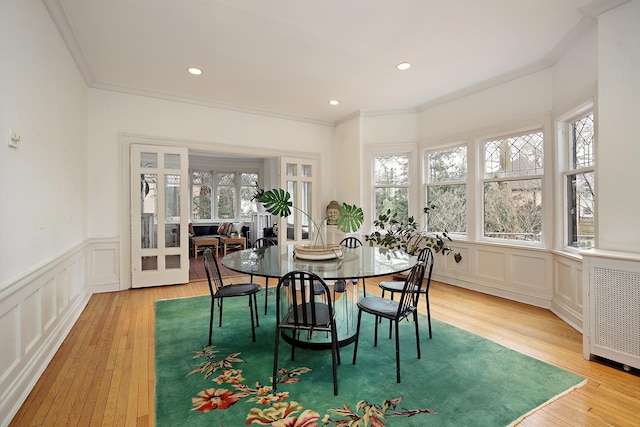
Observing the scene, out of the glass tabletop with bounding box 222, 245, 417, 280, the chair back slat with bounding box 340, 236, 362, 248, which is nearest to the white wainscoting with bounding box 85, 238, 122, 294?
the glass tabletop with bounding box 222, 245, 417, 280

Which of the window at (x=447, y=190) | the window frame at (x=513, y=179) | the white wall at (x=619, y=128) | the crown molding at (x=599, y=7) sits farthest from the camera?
the window at (x=447, y=190)

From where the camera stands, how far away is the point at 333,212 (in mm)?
5918

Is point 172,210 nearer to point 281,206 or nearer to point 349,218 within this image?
point 281,206

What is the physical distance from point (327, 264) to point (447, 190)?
3155 millimetres

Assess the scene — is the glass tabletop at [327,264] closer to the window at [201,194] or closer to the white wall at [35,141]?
the white wall at [35,141]

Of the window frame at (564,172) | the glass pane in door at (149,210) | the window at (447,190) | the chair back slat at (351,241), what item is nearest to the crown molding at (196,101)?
the glass pane in door at (149,210)

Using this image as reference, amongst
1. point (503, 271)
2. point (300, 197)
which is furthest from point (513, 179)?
point (300, 197)

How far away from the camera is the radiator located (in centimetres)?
226

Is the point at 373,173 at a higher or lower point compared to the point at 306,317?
higher

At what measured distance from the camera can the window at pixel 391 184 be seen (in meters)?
5.45

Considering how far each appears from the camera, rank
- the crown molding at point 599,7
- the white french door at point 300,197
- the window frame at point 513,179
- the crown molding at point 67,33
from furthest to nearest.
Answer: the white french door at point 300,197
the window frame at point 513,179
the crown molding at point 67,33
the crown molding at point 599,7

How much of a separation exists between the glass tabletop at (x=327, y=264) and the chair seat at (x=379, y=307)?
0.28 m

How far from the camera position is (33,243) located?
230 cm

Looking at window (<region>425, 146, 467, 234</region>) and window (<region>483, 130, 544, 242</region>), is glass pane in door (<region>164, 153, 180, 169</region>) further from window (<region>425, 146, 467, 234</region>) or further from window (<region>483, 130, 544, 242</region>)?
window (<region>483, 130, 544, 242</region>)
